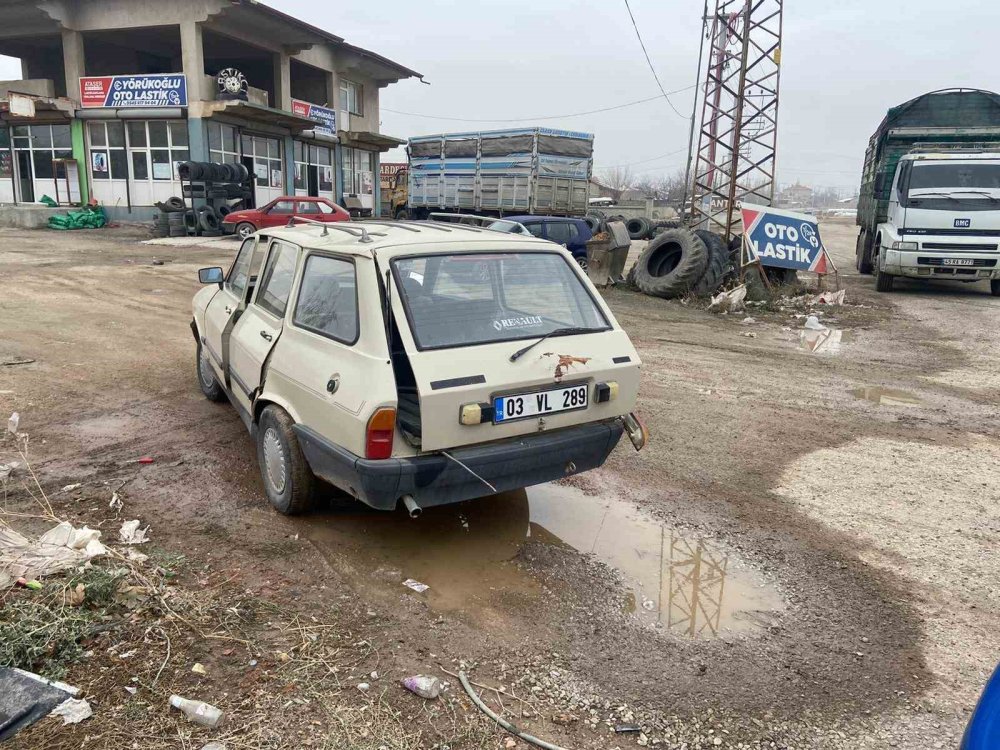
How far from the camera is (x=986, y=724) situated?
1.70 m

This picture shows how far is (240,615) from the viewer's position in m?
3.11

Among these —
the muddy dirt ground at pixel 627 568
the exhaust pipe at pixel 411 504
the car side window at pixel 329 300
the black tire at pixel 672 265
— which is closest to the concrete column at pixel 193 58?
the black tire at pixel 672 265

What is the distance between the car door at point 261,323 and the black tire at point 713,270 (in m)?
9.76

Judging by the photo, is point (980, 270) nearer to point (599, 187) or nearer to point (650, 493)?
point (650, 493)

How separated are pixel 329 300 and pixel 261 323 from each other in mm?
821

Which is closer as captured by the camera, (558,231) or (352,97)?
(558,231)

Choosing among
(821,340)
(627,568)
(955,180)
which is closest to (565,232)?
(821,340)

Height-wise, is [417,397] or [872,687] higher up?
[417,397]

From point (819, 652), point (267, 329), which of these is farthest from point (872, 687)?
point (267, 329)

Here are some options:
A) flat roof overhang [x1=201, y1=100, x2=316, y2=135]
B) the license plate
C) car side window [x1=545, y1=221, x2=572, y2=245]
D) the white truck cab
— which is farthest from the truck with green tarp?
flat roof overhang [x1=201, y1=100, x2=316, y2=135]

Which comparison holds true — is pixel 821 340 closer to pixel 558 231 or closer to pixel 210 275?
pixel 558 231

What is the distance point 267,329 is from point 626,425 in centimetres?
221

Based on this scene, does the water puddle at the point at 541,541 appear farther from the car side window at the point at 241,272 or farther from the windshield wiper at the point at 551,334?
the car side window at the point at 241,272

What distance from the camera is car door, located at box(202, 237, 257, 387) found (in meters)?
5.03
